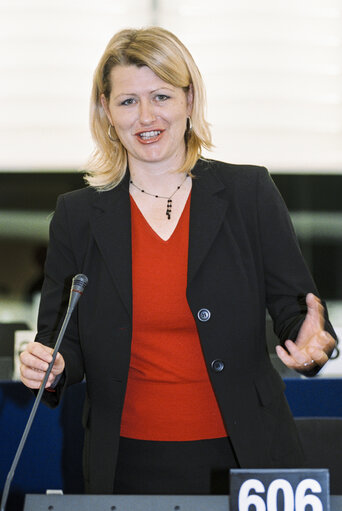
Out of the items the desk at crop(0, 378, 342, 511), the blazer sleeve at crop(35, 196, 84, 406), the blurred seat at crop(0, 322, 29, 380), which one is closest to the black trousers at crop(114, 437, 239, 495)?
the blazer sleeve at crop(35, 196, 84, 406)

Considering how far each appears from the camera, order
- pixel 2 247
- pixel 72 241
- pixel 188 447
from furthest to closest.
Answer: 1. pixel 2 247
2. pixel 72 241
3. pixel 188 447

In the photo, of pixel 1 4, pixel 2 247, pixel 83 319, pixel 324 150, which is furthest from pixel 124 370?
pixel 1 4

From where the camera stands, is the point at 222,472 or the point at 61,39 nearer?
the point at 222,472

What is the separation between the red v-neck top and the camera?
1.44m

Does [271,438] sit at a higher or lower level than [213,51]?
lower

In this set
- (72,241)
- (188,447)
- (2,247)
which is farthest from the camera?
(2,247)

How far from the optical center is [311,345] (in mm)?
1246

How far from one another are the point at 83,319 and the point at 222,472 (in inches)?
17.0

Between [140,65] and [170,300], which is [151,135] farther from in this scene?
[170,300]

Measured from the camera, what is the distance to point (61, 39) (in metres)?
3.34

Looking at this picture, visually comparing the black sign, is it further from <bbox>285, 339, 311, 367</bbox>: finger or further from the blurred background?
the blurred background

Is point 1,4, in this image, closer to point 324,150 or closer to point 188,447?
point 324,150

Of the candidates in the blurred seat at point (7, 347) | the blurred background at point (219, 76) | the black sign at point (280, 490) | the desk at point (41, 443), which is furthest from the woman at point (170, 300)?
the blurred background at point (219, 76)

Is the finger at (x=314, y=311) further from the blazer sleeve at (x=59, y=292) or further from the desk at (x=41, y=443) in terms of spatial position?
the desk at (x=41, y=443)
